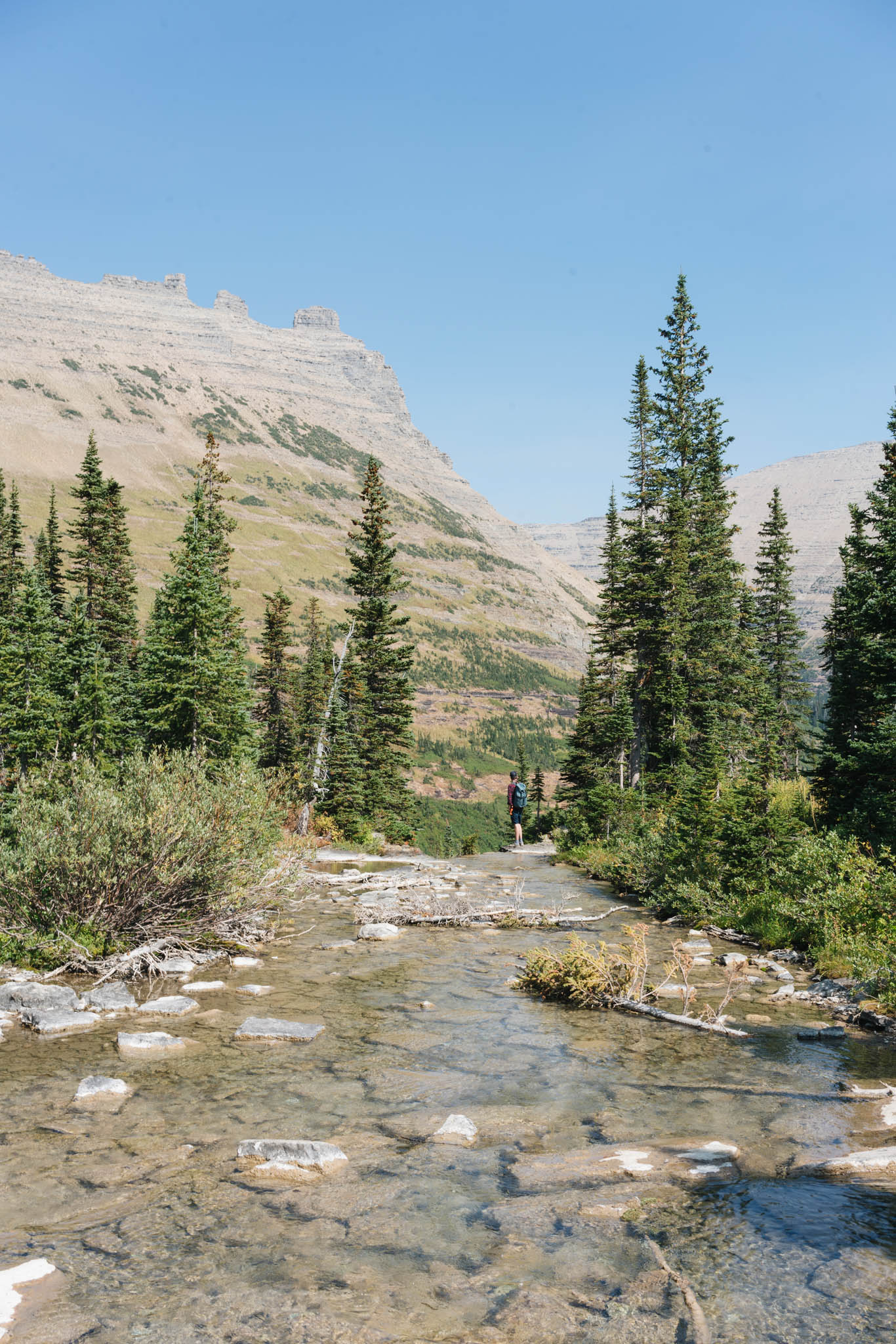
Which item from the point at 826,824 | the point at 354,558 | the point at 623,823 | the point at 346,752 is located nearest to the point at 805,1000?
the point at 826,824

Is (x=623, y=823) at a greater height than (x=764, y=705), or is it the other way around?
(x=764, y=705)

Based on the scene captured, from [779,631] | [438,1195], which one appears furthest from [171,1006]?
[779,631]

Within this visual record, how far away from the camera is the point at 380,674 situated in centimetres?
4072

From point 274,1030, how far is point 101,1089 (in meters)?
2.38

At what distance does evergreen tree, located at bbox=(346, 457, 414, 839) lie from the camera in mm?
38906

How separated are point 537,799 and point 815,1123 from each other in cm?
8130

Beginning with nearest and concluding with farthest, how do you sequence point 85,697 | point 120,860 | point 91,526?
point 120,860, point 85,697, point 91,526

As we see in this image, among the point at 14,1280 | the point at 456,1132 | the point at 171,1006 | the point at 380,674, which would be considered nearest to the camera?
the point at 14,1280

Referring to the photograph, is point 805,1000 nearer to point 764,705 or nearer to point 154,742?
point 154,742

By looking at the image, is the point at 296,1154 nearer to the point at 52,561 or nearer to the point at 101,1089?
the point at 101,1089

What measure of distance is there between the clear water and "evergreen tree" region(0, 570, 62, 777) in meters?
21.7

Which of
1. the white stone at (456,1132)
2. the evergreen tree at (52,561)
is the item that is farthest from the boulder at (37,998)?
the evergreen tree at (52,561)

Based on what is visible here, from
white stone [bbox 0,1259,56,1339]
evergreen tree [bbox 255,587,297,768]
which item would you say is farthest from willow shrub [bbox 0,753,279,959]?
evergreen tree [bbox 255,587,297,768]

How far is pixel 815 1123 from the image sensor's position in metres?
6.98
